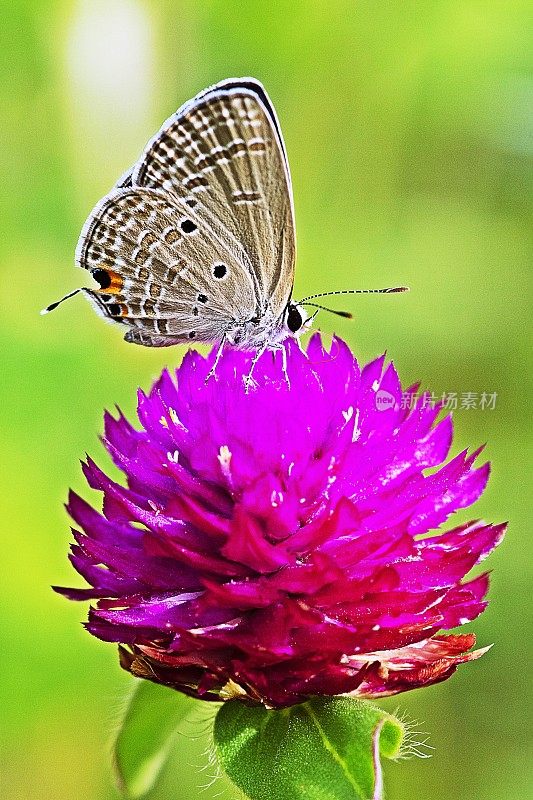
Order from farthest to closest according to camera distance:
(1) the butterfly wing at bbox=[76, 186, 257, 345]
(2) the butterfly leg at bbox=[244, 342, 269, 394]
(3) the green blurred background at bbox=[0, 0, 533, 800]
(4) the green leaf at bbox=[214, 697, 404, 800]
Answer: (3) the green blurred background at bbox=[0, 0, 533, 800] → (1) the butterfly wing at bbox=[76, 186, 257, 345] → (2) the butterfly leg at bbox=[244, 342, 269, 394] → (4) the green leaf at bbox=[214, 697, 404, 800]

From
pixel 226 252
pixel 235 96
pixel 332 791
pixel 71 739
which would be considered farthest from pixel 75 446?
pixel 332 791

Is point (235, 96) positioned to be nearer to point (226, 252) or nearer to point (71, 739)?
point (226, 252)

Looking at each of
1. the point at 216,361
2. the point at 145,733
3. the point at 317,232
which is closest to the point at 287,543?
the point at 216,361

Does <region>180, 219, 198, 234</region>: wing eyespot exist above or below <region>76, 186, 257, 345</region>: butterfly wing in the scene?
above

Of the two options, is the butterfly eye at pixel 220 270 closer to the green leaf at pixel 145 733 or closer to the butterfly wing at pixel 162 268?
the butterfly wing at pixel 162 268

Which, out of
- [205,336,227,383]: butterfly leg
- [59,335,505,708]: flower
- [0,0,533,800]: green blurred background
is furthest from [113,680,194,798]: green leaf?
[0,0,533,800]: green blurred background

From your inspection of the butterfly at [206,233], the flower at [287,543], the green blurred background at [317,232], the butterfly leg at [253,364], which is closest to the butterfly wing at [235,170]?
the butterfly at [206,233]

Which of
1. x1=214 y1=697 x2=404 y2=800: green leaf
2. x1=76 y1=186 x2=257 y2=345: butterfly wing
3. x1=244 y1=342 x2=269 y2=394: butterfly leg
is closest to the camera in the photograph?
x1=214 y1=697 x2=404 y2=800: green leaf

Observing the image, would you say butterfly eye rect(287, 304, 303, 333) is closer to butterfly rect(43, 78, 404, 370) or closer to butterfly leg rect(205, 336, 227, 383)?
butterfly rect(43, 78, 404, 370)
